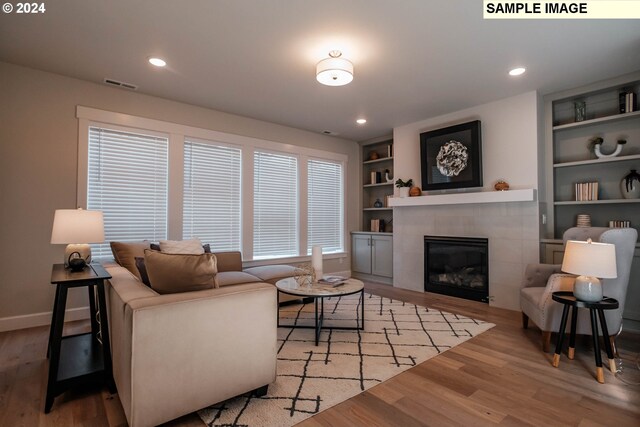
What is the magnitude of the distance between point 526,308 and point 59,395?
148 inches

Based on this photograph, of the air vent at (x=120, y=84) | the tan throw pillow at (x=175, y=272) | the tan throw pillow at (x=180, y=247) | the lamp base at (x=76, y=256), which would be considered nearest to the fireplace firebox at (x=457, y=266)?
the tan throw pillow at (x=180, y=247)

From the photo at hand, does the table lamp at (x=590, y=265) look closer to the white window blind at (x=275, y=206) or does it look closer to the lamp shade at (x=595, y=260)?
the lamp shade at (x=595, y=260)

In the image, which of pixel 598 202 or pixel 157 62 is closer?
pixel 157 62

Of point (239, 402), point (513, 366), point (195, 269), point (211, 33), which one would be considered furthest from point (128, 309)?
point (513, 366)

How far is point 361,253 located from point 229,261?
8.73ft

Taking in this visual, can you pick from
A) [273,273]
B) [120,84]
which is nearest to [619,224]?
[273,273]

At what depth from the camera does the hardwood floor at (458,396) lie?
69.4 inches

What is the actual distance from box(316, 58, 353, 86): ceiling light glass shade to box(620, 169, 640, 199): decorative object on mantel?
10.6ft

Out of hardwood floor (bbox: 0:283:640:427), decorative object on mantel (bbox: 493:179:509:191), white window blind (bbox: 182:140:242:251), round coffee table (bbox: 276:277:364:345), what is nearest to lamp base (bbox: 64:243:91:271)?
hardwood floor (bbox: 0:283:640:427)

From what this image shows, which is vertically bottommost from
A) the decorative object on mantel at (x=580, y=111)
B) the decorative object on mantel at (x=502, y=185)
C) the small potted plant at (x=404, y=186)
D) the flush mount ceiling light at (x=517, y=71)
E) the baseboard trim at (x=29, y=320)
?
the baseboard trim at (x=29, y=320)

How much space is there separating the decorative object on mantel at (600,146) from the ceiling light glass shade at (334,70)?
3014mm

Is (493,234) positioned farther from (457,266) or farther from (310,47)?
(310,47)

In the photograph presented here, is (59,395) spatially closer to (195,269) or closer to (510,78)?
(195,269)

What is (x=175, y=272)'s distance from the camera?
1.76 metres
